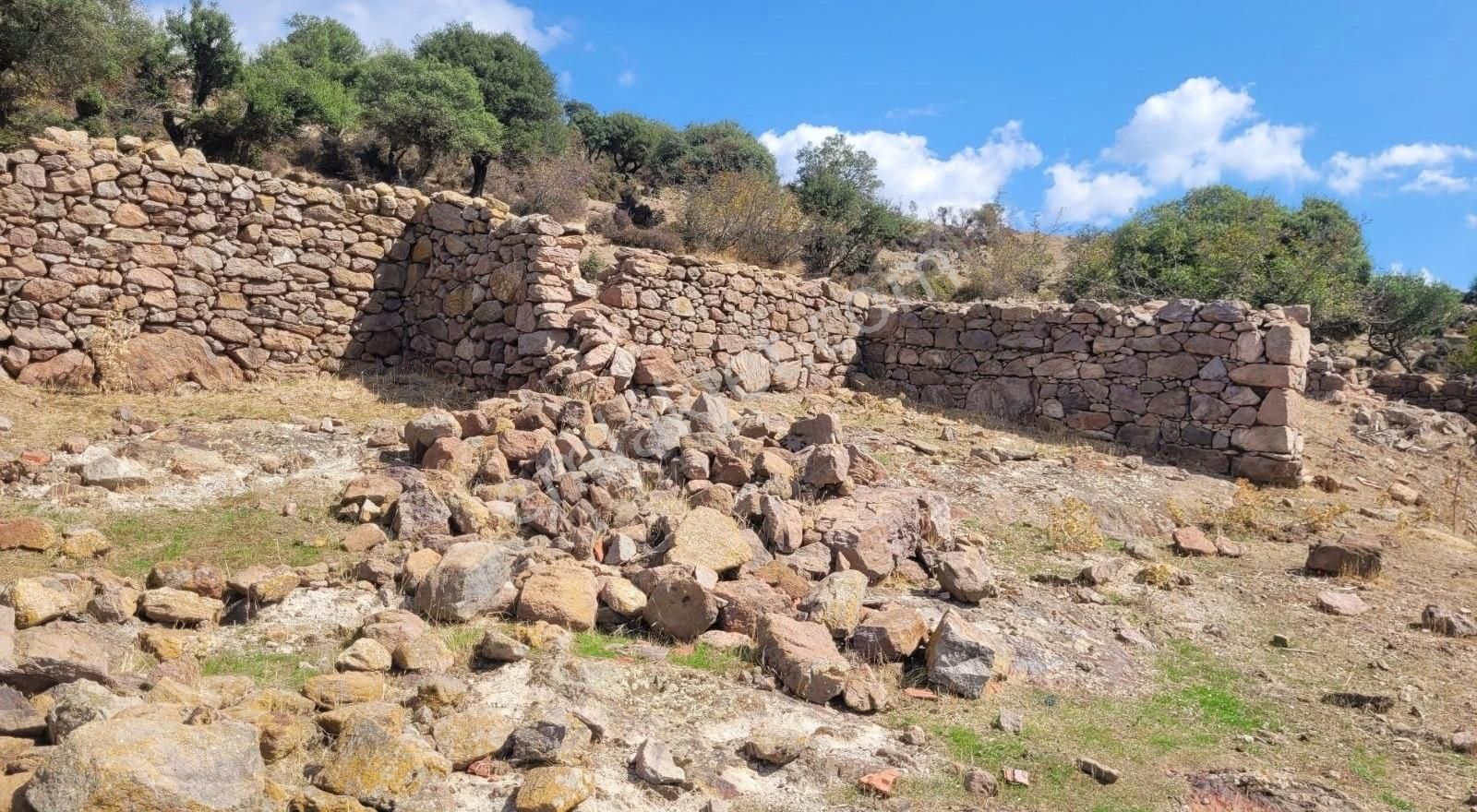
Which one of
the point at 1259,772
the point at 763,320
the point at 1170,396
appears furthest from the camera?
the point at 763,320

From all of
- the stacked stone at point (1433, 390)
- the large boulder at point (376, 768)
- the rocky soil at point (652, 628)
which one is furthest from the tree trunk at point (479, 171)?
the large boulder at point (376, 768)

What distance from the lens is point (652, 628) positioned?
5.40 meters

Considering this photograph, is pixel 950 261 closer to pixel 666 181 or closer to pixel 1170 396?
pixel 666 181

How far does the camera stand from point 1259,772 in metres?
4.50

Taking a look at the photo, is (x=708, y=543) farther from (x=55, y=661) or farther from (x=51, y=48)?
(x=51, y=48)

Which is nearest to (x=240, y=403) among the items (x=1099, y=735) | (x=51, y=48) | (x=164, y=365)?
(x=164, y=365)

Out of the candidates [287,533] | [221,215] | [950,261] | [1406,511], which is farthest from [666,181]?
[287,533]

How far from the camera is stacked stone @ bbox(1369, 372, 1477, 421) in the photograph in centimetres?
1742

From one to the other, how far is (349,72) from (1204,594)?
32475 mm

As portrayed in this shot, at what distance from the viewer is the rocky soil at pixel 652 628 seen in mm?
3711

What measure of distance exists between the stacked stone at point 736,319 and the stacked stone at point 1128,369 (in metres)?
1.04

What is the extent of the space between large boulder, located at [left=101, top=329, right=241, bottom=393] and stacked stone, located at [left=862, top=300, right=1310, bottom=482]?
29.3ft

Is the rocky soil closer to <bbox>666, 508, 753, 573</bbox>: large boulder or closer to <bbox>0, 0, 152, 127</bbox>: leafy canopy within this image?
<bbox>666, 508, 753, 573</bbox>: large boulder

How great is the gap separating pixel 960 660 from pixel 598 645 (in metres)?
2.00
